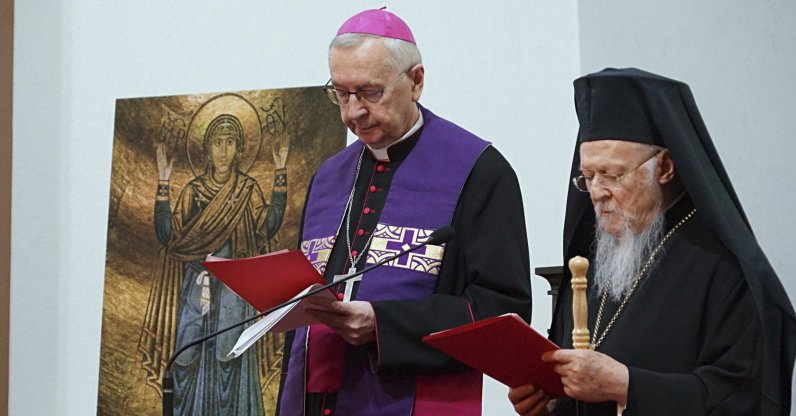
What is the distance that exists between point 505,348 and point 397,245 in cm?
89

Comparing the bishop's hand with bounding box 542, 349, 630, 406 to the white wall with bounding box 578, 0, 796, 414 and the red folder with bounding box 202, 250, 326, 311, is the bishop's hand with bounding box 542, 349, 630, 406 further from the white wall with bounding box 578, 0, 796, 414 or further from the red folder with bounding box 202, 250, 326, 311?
the white wall with bounding box 578, 0, 796, 414

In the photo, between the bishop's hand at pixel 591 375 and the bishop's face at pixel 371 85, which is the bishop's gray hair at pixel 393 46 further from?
the bishop's hand at pixel 591 375

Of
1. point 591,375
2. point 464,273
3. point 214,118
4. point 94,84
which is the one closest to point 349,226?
point 464,273

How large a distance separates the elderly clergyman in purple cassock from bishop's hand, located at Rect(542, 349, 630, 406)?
649 millimetres

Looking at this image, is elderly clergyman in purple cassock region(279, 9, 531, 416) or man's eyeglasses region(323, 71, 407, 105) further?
man's eyeglasses region(323, 71, 407, 105)

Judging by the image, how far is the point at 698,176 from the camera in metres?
3.12

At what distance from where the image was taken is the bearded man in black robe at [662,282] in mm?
2963

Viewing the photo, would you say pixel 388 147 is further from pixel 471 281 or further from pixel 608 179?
pixel 608 179

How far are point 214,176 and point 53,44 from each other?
4.13ft

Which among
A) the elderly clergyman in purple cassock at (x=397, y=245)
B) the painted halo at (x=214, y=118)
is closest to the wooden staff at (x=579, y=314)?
the elderly clergyman in purple cassock at (x=397, y=245)

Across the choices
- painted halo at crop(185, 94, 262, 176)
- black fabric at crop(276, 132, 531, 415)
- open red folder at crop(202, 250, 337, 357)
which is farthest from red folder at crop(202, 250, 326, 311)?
painted halo at crop(185, 94, 262, 176)

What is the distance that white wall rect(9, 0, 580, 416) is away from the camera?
571 centimetres

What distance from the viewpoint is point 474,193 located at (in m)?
3.84

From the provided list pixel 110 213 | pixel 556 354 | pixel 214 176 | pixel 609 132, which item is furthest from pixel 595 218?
pixel 110 213
